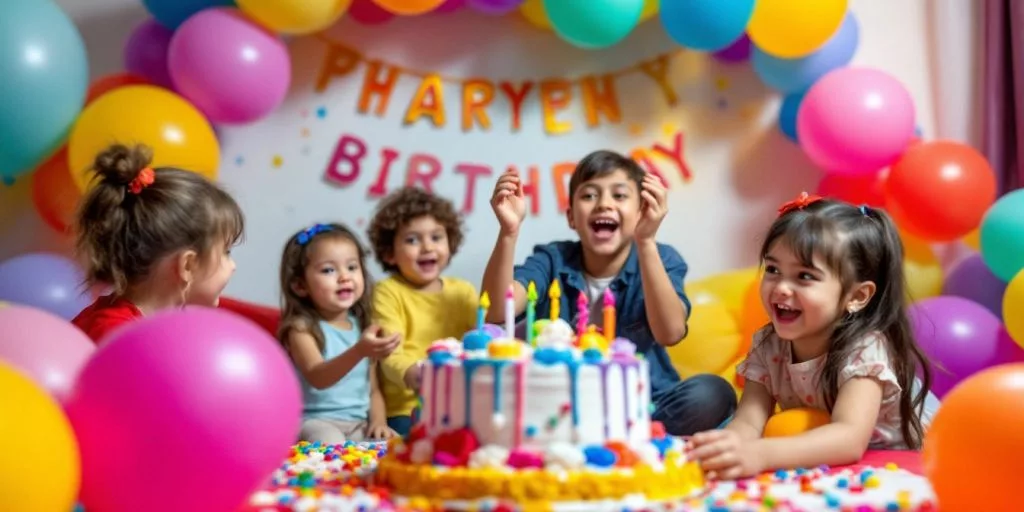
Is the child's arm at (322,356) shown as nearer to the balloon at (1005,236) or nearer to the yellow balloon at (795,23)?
the yellow balloon at (795,23)

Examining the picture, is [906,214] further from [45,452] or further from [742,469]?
[45,452]

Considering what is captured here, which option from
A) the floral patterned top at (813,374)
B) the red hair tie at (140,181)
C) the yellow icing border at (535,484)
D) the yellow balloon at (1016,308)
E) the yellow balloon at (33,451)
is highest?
the red hair tie at (140,181)

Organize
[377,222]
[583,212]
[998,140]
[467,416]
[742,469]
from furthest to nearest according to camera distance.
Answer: [998,140], [377,222], [583,212], [742,469], [467,416]

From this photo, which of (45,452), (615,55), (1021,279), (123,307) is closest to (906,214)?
(1021,279)

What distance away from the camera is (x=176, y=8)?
12.4ft

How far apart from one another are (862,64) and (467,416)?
2987 mm

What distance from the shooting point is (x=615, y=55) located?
425cm

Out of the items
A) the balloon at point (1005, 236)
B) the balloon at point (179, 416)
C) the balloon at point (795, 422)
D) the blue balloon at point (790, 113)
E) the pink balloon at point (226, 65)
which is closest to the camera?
the balloon at point (179, 416)

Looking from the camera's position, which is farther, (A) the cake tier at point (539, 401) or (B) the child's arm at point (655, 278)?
(B) the child's arm at point (655, 278)

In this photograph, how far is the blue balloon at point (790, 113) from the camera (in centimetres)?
410

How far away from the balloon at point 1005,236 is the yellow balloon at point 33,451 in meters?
2.89

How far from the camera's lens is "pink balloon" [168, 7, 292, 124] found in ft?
11.7

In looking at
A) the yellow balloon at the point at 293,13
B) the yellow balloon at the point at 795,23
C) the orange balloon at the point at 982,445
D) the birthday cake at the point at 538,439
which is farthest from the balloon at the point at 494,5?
the orange balloon at the point at 982,445

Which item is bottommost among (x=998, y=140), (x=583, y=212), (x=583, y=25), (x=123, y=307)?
(x=123, y=307)
